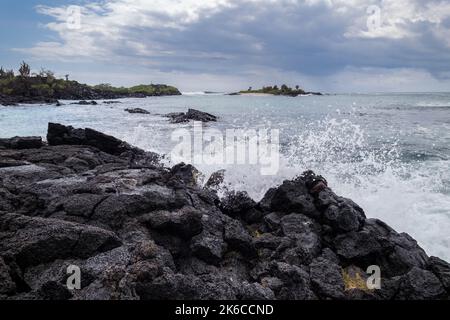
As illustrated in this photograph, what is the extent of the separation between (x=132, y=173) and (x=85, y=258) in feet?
12.6

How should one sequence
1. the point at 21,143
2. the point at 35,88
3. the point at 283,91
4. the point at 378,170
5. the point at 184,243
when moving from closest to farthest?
the point at 184,243
the point at 21,143
the point at 378,170
the point at 35,88
the point at 283,91

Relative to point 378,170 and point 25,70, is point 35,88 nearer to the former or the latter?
point 25,70

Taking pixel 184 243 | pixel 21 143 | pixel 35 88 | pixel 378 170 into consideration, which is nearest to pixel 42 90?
pixel 35 88

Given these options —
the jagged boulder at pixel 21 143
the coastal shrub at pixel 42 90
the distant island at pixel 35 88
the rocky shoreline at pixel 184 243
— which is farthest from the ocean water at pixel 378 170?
the coastal shrub at pixel 42 90

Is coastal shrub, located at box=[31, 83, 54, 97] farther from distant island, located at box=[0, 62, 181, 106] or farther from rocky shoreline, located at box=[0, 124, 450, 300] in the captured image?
rocky shoreline, located at box=[0, 124, 450, 300]

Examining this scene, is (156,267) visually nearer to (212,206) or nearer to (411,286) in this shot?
(212,206)

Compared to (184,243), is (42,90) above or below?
above

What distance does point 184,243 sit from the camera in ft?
24.6

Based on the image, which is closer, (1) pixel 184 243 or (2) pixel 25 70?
(1) pixel 184 243

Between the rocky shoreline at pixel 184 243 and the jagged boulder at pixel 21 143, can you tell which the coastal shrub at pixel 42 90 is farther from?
the rocky shoreline at pixel 184 243

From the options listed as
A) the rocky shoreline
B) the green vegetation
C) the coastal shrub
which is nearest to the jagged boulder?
the rocky shoreline

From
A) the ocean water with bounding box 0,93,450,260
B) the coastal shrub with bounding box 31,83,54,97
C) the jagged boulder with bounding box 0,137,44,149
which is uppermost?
the coastal shrub with bounding box 31,83,54,97

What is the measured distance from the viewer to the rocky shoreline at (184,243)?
5797mm

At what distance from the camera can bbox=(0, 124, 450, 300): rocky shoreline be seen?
19.0 feet
